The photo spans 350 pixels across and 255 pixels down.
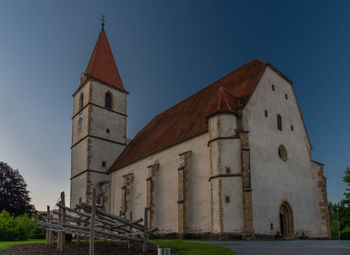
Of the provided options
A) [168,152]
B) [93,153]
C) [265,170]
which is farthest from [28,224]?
[265,170]

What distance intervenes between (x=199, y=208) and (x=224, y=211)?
2.86 m

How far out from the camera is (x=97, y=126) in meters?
36.5

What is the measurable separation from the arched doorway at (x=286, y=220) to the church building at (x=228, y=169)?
6 centimetres

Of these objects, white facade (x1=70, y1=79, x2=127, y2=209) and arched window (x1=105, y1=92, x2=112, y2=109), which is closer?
white facade (x1=70, y1=79, x2=127, y2=209)

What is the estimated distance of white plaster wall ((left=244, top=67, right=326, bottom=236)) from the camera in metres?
21.6

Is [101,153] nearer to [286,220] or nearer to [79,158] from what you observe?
[79,158]

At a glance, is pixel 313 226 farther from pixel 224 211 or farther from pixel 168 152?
pixel 168 152

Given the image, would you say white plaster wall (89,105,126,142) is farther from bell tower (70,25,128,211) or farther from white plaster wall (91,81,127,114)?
white plaster wall (91,81,127,114)

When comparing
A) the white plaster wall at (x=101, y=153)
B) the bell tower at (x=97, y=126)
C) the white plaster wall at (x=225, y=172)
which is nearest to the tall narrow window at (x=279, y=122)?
the white plaster wall at (x=225, y=172)

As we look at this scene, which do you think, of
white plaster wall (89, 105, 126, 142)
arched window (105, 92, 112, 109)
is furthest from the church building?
arched window (105, 92, 112, 109)

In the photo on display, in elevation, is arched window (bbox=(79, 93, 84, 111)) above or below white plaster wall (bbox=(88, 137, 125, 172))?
above

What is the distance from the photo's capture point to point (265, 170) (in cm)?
2241

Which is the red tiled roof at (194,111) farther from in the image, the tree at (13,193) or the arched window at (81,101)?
the tree at (13,193)

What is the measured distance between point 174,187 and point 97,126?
1449 centimetres
